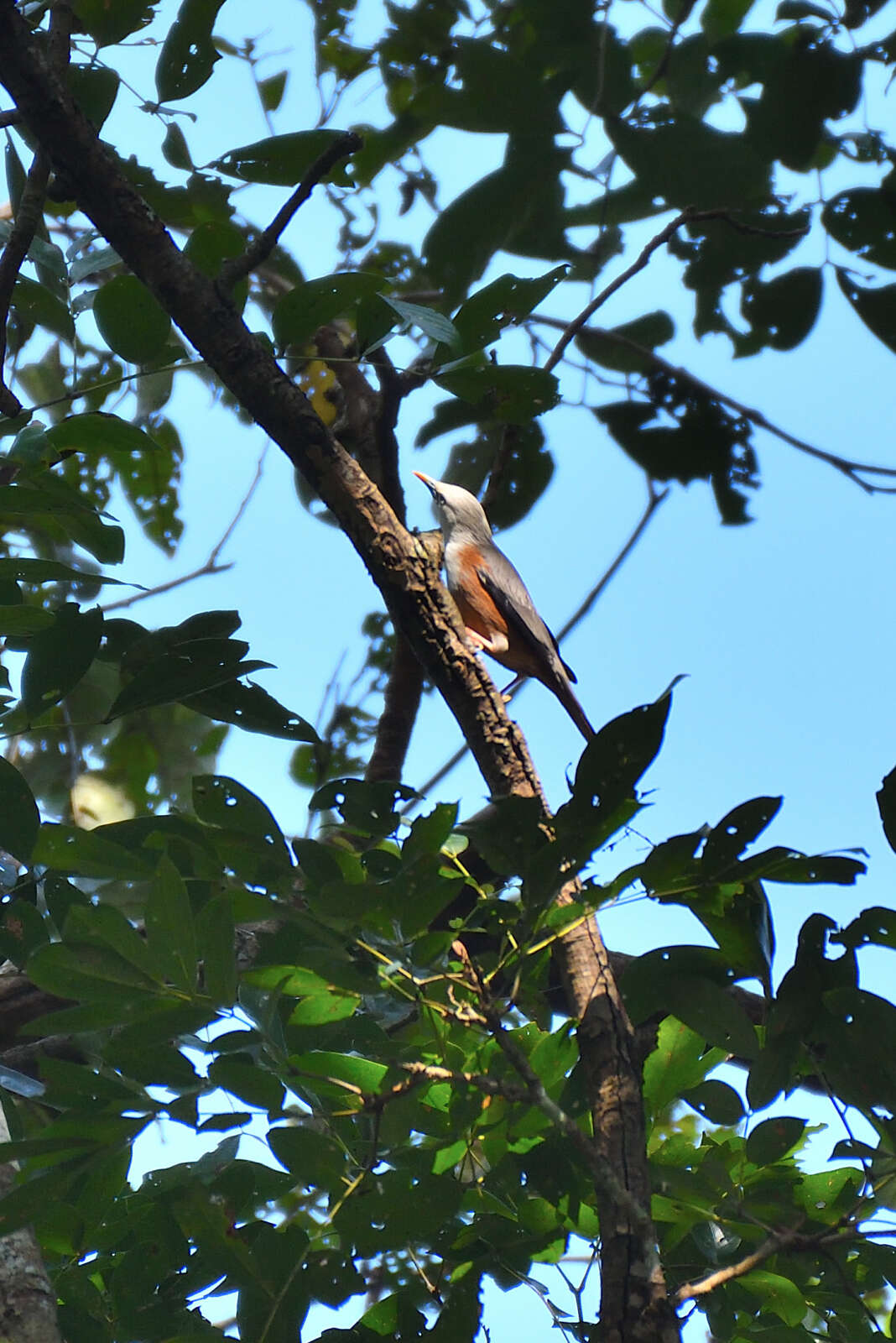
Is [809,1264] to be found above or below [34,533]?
below

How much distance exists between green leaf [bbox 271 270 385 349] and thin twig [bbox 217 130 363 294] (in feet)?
0.27

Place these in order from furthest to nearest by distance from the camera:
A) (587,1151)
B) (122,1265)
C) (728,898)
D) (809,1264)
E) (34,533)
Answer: (34,533) < (809,1264) < (122,1265) < (728,898) < (587,1151)

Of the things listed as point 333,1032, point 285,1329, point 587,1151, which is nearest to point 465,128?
point 333,1032

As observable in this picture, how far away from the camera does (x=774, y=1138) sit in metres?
1.41

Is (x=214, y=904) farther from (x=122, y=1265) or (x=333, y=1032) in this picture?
(x=122, y=1265)

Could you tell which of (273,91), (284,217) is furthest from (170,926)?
(273,91)

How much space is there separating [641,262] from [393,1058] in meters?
1.45

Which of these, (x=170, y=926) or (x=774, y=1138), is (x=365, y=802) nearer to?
(x=170, y=926)

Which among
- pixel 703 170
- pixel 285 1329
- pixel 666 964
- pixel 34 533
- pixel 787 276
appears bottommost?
pixel 285 1329

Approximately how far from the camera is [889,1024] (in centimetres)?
126

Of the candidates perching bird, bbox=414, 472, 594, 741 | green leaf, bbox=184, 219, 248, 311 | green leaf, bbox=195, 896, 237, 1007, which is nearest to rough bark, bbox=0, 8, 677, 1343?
green leaf, bbox=184, 219, 248, 311

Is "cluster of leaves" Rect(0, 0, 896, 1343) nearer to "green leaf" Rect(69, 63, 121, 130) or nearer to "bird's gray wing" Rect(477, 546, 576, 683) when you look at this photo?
"green leaf" Rect(69, 63, 121, 130)

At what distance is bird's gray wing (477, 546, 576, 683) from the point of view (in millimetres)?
3969

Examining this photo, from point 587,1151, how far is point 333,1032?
1.30ft
